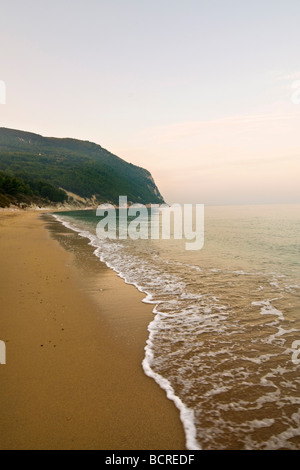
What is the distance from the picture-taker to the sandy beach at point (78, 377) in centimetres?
305

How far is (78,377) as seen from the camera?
13.7 feet

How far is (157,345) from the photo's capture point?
5.41 metres

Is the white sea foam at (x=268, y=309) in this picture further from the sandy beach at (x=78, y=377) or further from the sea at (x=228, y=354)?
the sandy beach at (x=78, y=377)

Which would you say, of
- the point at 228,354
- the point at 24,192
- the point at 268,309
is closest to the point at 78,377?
the point at 228,354

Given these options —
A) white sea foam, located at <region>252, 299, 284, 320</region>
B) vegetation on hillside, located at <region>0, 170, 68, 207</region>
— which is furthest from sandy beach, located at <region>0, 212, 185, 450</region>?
vegetation on hillside, located at <region>0, 170, 68, 207</region>

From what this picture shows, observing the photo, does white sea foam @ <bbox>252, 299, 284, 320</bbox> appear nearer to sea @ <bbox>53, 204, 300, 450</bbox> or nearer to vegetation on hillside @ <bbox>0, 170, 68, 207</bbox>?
sea @ <bbox>53, 204, 300, 450</bbox>

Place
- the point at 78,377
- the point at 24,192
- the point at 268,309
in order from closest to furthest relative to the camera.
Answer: the point at 78,377
the point at 268,309
the point at 24,192

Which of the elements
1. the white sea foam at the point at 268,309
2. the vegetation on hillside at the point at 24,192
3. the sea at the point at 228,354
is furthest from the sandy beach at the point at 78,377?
the vegetation on hillside at the point at 24,192

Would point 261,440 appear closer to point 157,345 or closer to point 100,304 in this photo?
point 157,345

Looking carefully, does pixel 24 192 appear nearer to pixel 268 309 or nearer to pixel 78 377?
pixel 268 309

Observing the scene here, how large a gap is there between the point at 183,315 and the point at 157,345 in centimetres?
188

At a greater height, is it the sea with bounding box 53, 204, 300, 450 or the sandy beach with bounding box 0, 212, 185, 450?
the sandy beach with bounding box 0, 212, 185, 450

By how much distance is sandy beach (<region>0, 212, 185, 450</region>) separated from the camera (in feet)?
10.00
